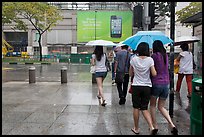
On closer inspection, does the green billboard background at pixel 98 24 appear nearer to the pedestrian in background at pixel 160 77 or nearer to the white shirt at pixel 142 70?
the pedestrian in background at pixel 160 77

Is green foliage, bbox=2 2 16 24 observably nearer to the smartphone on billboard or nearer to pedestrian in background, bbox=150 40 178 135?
the smartphone on billboard

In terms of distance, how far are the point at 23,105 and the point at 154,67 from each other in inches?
162

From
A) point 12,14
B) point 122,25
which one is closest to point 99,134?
point 12,14

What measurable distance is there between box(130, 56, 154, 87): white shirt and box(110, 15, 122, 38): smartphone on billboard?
39.6 m

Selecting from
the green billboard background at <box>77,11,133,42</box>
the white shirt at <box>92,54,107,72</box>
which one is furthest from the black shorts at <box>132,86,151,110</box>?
the green billboard background at <box>77,11,133,42</box>

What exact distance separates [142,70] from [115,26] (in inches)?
1584

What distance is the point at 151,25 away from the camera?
31.6ft

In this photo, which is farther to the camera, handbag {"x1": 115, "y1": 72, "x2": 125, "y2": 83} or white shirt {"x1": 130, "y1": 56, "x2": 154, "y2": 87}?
handbag {"x1": 115, "y1": 72, "x2": 125, "y2": 83}

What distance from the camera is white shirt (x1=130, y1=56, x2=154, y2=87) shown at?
5.00 meters

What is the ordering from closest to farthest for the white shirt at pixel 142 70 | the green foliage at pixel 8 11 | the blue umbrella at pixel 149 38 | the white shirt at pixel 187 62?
the white shirt at pixel 142 70, the blue umbrella at pixel 149 38, the white shirt at pixel 187 62, the green foliage at pixel 8 11

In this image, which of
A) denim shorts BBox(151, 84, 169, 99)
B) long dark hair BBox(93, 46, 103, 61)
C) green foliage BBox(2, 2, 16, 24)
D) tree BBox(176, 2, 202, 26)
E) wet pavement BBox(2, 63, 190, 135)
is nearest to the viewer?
denim shorts BBox(151, 84, 169, 99)

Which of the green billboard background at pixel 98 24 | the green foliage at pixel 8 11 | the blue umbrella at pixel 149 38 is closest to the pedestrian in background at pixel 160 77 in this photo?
the blue umbrella at pixel 149 38

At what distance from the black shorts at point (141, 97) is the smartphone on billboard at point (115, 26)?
130 ft

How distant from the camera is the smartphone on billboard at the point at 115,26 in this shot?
4431 cm
